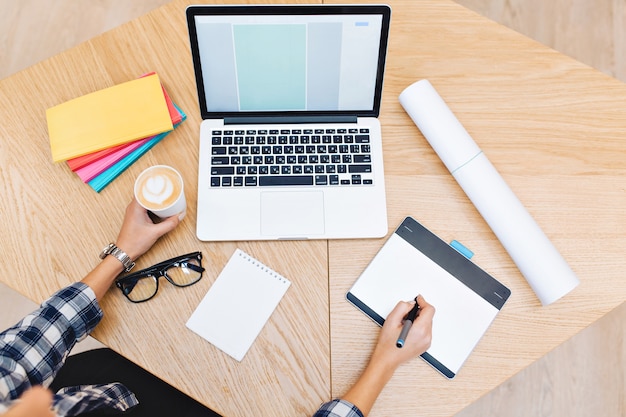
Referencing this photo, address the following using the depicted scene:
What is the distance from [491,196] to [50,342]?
0.81 m

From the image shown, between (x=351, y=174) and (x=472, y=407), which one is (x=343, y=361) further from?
(x=472, y=407)

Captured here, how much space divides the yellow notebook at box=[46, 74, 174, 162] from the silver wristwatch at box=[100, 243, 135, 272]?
0.20m

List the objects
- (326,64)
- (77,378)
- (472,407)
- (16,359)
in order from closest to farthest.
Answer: (16,359) < (326,64) < (77,378) < (472,407)

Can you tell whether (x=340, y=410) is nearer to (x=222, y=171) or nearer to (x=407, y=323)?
(x=407, y=323)

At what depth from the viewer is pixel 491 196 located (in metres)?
0.90

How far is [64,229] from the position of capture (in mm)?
921

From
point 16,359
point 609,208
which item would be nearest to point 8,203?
point 16,359

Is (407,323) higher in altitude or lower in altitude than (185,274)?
lower

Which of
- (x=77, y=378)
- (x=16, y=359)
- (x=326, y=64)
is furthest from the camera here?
(x=77, y=378)

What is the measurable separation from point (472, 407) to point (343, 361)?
0.87 m

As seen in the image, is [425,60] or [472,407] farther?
[472,407]

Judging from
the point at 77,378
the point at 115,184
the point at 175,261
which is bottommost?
the point at 77,378

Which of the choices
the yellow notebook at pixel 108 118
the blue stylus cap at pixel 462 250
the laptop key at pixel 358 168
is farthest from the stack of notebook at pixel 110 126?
the blue stylus cap at pixel 462 250

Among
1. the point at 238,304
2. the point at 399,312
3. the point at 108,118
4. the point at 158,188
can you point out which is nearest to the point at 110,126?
the point at 108,118
